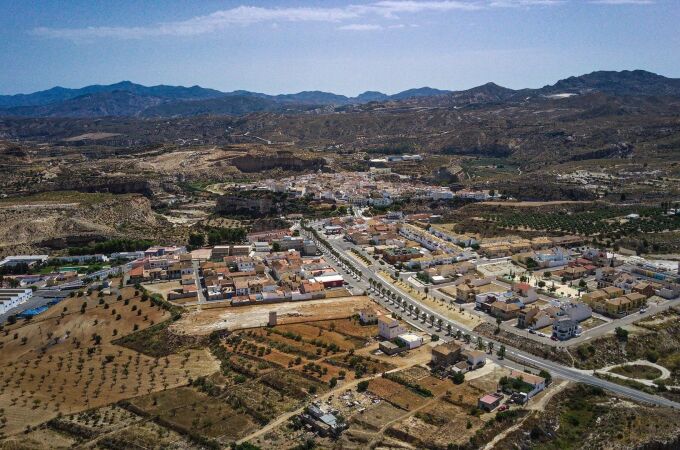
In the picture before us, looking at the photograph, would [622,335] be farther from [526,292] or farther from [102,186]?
[102,186]

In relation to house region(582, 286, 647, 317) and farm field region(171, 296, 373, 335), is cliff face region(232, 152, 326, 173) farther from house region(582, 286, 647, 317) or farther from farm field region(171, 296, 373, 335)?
house region(582, 286, 647, 317)

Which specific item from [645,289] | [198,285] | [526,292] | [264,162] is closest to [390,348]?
[526,292]

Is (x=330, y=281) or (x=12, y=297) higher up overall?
(x=330, y=281)

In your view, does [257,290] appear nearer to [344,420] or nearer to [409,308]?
[409,308]

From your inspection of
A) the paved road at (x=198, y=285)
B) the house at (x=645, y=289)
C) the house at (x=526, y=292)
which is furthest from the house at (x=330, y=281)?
the house at (x=645, y=289)

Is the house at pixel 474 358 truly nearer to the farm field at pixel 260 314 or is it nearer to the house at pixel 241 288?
the farm field at pixel 260 314

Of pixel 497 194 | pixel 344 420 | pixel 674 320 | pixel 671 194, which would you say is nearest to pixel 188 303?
pixel 344 420
